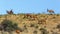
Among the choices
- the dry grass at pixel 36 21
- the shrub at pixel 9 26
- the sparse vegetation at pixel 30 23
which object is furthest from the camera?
the dry grass at pixel 36 21

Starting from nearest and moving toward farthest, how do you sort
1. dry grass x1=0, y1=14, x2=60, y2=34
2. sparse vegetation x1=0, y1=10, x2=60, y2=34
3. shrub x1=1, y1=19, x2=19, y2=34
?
shrub x1=1, y1=19, x2=19, y2=34 → sparse vegetation x1=0, y1=10, x2=60, y2=34 → dry grass x1=0, y1=14, x2=60, y2=34

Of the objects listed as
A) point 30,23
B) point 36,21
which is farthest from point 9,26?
point 36,21

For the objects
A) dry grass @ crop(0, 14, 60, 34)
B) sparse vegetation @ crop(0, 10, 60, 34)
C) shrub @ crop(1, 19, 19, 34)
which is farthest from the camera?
dry grass @ crop(0, 14, 60, 34)

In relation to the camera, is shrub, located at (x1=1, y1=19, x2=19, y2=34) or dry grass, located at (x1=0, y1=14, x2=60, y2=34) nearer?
shrub, located at (x1=1, y1=19, x2=19, y2=34)

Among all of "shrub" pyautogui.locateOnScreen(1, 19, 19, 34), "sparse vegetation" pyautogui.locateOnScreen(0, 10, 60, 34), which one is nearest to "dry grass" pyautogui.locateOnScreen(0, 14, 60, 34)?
"sparse vegetation" pyautogui.locateOnScreen(0, 10, 60, 34)

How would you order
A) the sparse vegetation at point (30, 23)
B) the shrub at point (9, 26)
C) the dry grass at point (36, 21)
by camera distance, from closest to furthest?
the shrub at point (9, 26) < the sparse vegetation at point (30, 23) < the dry grass at point (36, 21)

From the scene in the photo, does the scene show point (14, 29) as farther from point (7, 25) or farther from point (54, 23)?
point (54, 23)

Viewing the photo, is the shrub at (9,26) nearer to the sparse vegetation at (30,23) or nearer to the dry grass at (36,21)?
the sparse vegetation at (30,23)

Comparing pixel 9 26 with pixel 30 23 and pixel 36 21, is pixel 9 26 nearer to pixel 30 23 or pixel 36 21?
pixel 30 23

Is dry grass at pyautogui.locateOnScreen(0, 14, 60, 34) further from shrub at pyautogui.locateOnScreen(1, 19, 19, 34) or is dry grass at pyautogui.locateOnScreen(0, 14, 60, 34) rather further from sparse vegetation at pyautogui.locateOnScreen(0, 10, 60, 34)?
shrub at pyautogui.locateOnScreen(1, 19, 19, 34)

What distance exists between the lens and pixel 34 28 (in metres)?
19.7

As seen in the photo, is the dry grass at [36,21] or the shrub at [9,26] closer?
the shrub at [9,26]

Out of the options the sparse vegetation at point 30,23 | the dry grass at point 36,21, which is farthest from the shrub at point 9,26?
the dry grass at point 36,21

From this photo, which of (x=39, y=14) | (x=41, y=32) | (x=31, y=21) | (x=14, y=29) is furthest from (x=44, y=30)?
(x=39, y=14)
